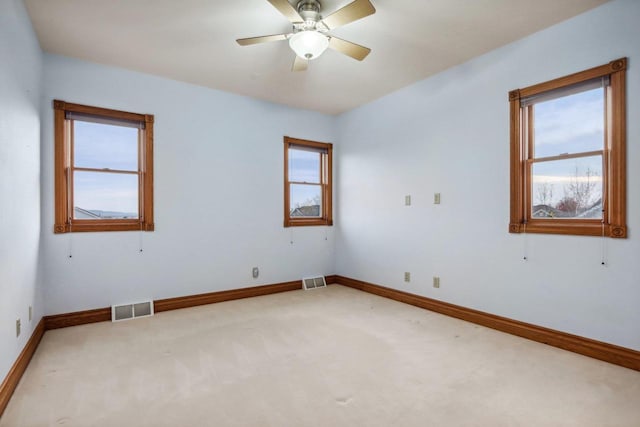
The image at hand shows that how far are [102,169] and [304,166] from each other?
277 centimetres

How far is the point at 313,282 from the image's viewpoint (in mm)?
5289

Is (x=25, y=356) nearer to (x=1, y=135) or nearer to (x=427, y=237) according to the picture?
(x=1, y=135)

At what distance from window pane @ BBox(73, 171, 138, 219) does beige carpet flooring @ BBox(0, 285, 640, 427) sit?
4.04 ft

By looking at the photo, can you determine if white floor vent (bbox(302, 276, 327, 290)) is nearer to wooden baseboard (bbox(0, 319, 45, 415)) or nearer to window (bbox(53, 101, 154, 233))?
window (bbox(53, 101, 154, 233))

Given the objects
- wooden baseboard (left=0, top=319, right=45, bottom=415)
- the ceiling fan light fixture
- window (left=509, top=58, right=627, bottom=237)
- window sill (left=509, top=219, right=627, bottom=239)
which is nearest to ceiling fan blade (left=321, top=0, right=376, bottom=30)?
the ceiling fan light fixture

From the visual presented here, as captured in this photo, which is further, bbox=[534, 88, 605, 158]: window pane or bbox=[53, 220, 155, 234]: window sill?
bbox=[53, 220, 155, 234]: window sill

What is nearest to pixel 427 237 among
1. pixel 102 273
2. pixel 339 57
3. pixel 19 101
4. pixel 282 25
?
pixel 339 57

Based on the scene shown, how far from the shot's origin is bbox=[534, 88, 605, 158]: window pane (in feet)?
9.20

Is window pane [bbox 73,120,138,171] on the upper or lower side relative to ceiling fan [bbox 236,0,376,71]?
lower

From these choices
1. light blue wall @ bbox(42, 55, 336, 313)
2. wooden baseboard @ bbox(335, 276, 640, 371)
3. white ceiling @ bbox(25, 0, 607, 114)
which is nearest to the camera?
wooden baseboard @ bbox(335, 276, 640, 371)

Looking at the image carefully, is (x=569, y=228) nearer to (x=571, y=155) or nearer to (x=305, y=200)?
(x=571, y=155)

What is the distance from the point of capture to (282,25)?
2.94m

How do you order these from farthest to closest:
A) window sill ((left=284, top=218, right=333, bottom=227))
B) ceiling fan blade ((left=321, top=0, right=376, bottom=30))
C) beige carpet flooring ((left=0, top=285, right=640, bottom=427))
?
window sill ((left=284, top=218, right=333, bottom=227)), ceiling fan blade ((left=321, top=0, right=376, bottom=30)), beige carpet flooring ((left=0, top=285, right=640, bottom=427))

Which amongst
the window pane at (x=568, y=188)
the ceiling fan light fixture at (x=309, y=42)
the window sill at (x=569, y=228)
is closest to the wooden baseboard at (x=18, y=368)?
the ceiling fan light fixture at (x=309, y=42)
